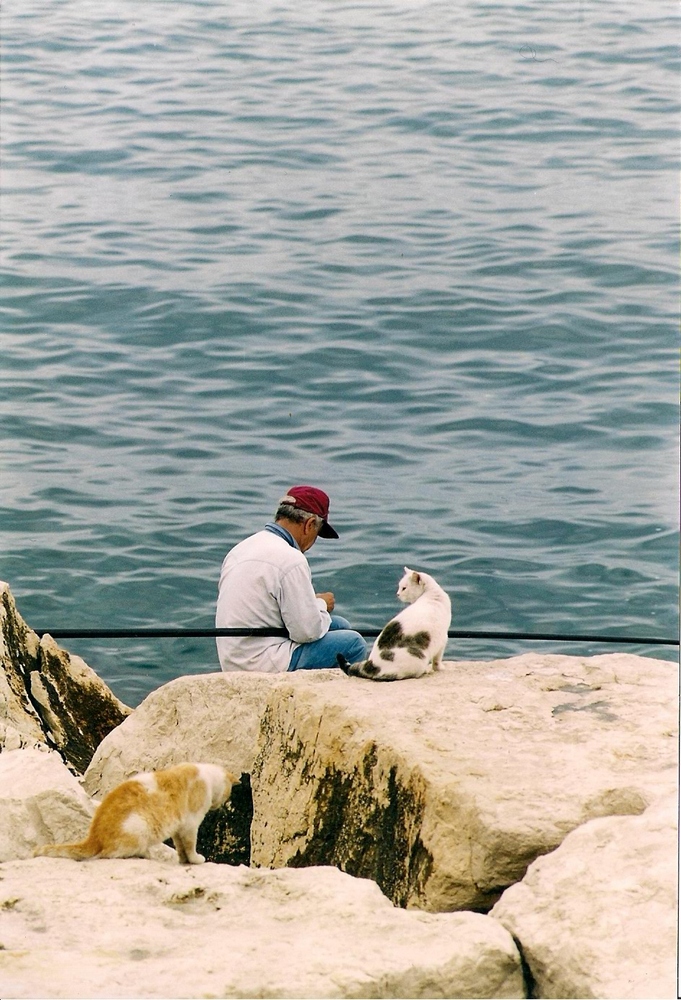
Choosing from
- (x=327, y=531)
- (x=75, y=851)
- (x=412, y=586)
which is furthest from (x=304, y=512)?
(x=75, y=851)

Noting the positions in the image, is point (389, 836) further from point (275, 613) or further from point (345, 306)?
point (345, 306)

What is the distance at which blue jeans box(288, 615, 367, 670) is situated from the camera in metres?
5.95

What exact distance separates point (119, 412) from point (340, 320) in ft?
8.30

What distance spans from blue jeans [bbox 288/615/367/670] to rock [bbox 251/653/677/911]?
902 mm

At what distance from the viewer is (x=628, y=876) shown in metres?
3.17

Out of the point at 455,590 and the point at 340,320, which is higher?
the point at 340,320

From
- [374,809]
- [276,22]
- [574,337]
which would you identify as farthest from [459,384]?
[374,809]

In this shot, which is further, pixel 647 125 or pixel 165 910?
pixel 647 125

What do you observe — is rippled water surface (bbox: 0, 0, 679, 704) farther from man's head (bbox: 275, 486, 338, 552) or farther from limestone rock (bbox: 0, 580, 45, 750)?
limestone rock (bbox: 0, 580, 45, 750)

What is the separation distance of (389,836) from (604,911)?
3.50 ft

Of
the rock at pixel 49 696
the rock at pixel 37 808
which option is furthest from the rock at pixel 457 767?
the rock at pixel 49 696

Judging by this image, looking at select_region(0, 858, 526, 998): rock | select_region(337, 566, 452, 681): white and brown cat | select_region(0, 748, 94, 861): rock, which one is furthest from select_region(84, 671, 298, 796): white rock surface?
select_region(0, 858, 526, 998): rock

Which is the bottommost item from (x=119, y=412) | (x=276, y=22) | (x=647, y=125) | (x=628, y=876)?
(x=119, y=412)

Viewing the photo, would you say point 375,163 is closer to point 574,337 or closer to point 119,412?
point 574,337
